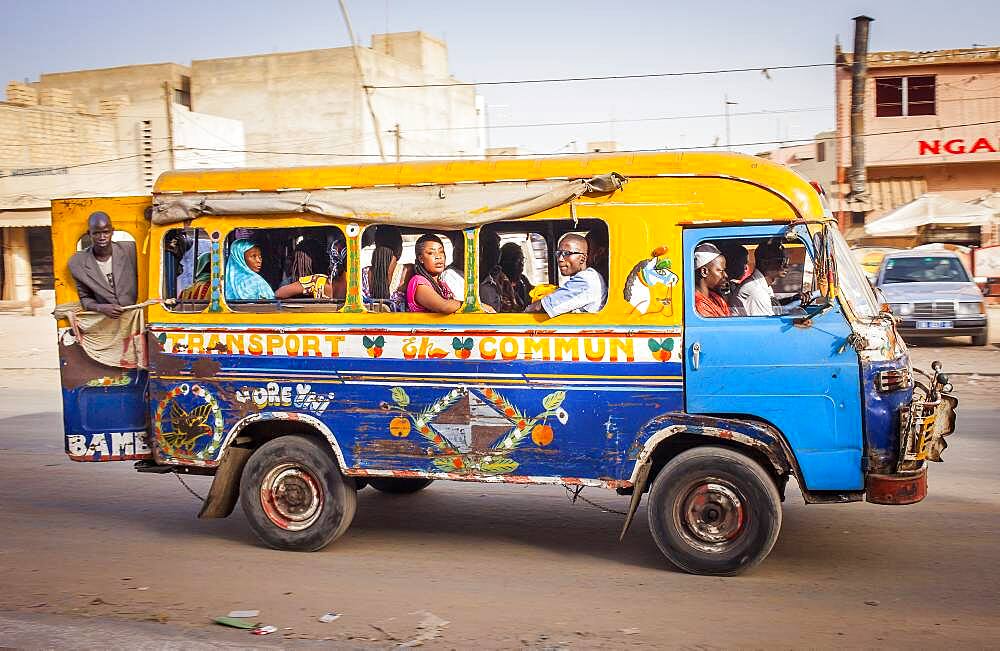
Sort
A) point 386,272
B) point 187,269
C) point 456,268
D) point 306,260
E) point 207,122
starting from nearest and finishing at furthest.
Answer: point 456,268 < point 386,272 < point 306,260 < point 187,269 < point 207,122

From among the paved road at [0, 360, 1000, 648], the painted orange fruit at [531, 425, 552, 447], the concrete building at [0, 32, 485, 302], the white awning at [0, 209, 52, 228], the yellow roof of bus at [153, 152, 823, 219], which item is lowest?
the paved road at [0, 360, 1000, 648]

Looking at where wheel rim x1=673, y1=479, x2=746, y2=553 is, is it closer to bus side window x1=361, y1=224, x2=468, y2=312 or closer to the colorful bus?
the colorful bus

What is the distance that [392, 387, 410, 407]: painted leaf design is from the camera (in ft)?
21.0

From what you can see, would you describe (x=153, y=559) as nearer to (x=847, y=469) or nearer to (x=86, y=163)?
(x=847, y=469)

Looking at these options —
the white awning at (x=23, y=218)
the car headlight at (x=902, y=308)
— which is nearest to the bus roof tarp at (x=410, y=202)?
the car headlight at (x=902, y=308)

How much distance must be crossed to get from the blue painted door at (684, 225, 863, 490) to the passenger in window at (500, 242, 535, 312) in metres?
1.00

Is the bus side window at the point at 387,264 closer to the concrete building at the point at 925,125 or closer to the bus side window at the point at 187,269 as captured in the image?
the bus side window at the point at 187,269

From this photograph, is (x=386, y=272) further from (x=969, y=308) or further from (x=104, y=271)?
(x=969, y=308)

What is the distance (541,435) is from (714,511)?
112 cm

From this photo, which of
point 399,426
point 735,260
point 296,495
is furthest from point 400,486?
point 735,260

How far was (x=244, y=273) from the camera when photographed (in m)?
6.77

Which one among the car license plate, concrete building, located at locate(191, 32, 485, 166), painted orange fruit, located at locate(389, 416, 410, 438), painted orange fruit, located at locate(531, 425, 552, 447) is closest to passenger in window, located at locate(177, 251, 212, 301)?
painted orange fruit, located at locate(389, 416, 410, 438)

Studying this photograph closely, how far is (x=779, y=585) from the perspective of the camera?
582 cm

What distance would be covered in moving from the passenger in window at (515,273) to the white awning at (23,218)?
33.4 m
